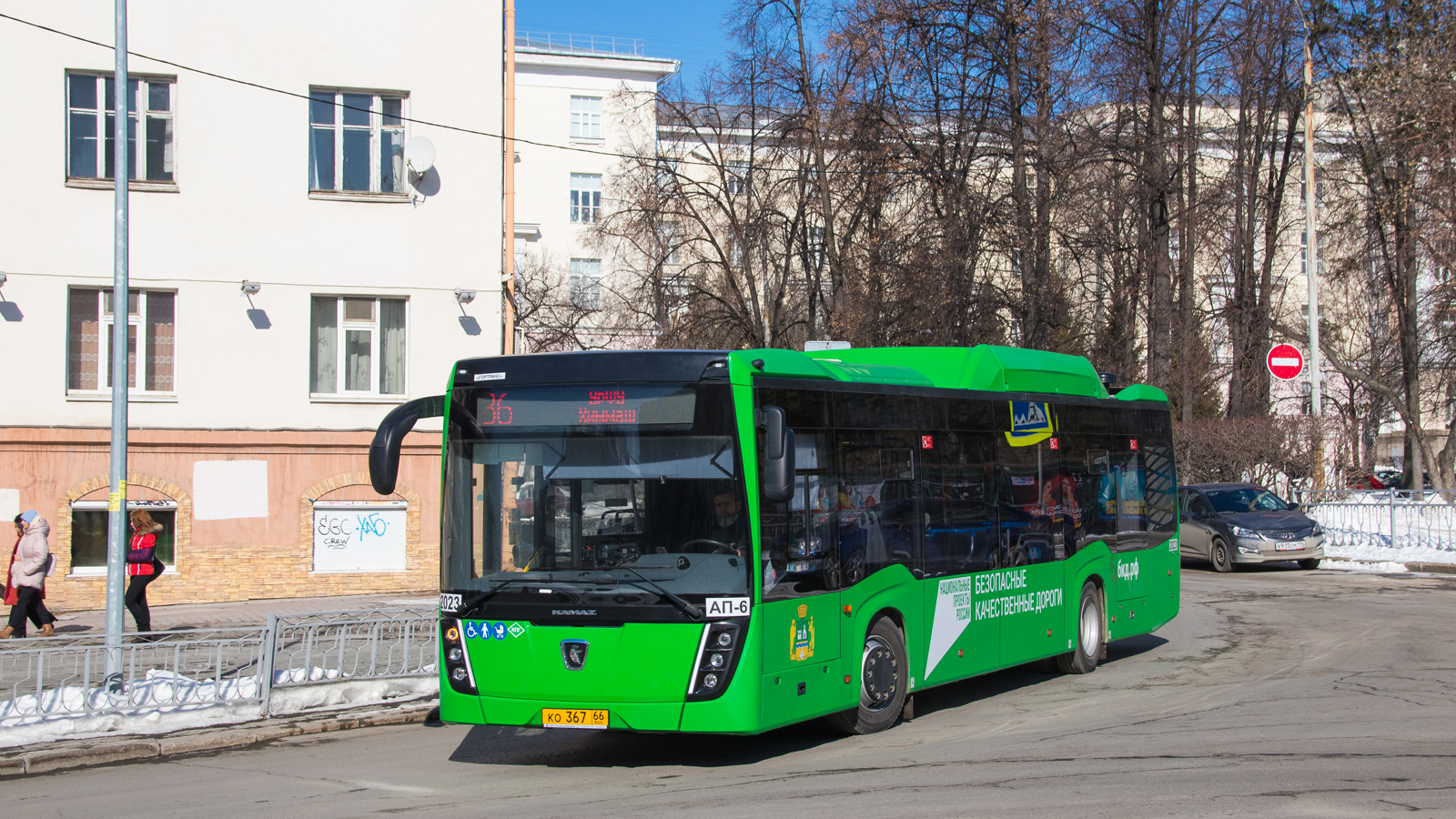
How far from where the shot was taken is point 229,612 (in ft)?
60.9

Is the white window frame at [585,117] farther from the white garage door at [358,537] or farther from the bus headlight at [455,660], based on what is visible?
the bus headlight at [455,660]

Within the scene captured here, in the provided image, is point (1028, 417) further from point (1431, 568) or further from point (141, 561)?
point (1431, 568)

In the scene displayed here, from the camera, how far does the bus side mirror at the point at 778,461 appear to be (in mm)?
7578

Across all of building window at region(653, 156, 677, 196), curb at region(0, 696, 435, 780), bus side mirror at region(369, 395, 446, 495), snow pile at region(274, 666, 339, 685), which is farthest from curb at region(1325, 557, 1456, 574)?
bus side mirror at region(369, 395, 446, 495)

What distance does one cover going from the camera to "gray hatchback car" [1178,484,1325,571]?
76.6 ft

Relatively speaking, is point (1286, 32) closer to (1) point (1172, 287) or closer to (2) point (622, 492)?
(1) point (1172, 287)

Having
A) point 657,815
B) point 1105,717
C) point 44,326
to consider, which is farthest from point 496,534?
point 44,326

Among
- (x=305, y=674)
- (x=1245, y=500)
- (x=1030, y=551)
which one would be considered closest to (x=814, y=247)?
(x=1245, y=500)

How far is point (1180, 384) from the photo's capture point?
106 feet

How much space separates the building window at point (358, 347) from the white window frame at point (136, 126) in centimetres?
316

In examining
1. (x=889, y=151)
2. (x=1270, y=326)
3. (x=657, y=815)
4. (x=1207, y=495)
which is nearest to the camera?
(x=657, y=815)

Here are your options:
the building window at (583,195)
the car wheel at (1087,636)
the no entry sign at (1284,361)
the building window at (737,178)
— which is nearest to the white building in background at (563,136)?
the building window at (583,195)

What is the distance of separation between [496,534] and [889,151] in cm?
2115

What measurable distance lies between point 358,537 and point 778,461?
1458cm
